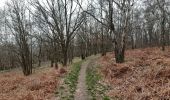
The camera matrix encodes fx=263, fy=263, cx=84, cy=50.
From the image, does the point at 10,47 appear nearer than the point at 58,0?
No

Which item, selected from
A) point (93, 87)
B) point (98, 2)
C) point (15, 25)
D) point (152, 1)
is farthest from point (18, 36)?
point (93, 87)

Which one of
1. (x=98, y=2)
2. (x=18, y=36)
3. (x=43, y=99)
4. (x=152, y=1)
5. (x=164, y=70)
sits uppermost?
(x=152, y=1)

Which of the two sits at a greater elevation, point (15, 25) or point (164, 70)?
point (15, 25)

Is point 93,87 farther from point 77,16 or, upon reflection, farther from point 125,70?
point 77,16

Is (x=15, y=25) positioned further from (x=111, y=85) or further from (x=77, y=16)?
(x=111, y=85)

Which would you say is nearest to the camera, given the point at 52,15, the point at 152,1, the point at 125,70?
the point at 125,70

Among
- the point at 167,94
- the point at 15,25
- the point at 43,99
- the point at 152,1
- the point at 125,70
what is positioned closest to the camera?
the point at 167,94

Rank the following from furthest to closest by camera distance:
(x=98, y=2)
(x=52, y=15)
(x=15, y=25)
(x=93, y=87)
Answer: (x=15, y=25)
(x=52, y=15)
(x=98, y=2)
(x=93, y=87)

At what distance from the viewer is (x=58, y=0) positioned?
30.0 metres

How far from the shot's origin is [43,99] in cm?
1172

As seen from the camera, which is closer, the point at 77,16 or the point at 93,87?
the point at 93,87

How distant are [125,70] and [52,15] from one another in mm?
15335

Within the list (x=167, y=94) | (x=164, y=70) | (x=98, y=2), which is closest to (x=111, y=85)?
(x=164, y=70)

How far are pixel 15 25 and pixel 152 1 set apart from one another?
75.7ft
